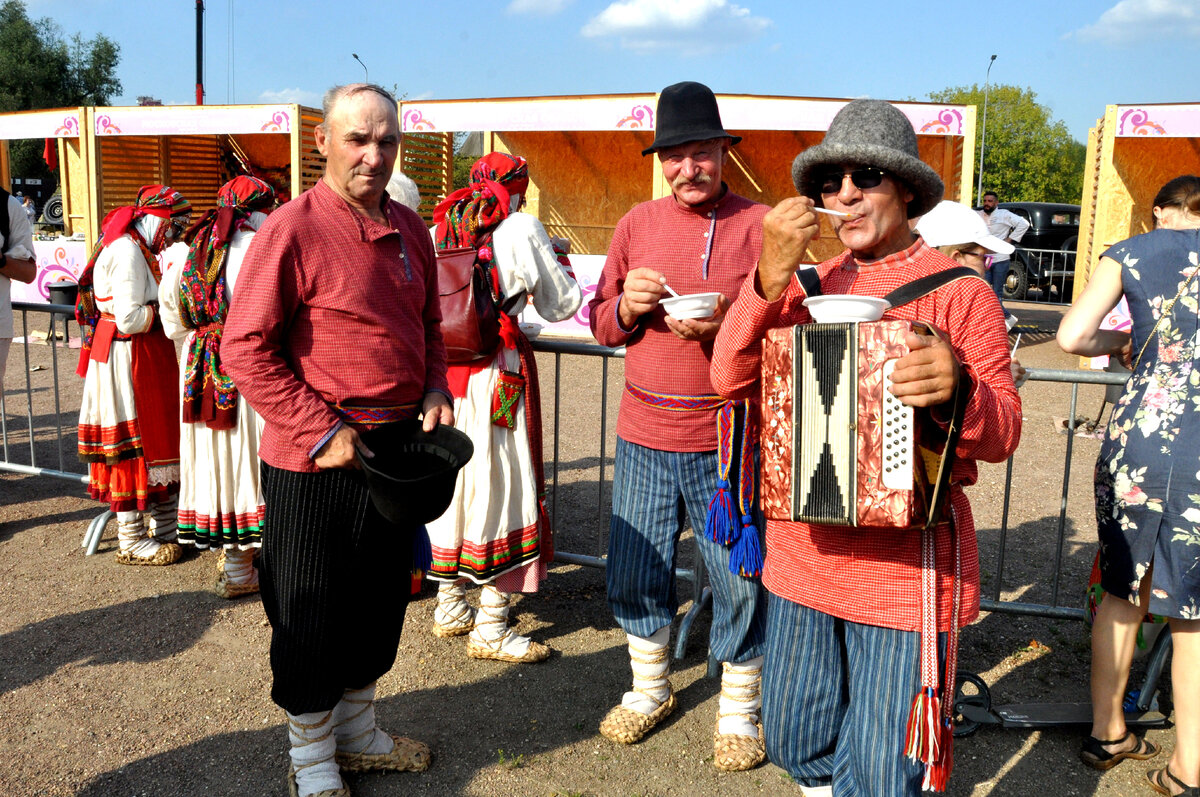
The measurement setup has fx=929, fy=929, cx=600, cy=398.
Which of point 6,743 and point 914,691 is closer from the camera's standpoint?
point 914,691

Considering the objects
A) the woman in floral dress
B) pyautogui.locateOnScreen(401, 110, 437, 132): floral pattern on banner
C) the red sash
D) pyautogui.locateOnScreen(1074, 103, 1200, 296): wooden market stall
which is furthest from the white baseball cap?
pyautogui.locateOnScreen(401, 110, 437, 132): floral pattern on banner

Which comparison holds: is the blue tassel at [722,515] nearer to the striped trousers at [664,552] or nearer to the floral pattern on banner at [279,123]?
the striped trousers at [664,552]

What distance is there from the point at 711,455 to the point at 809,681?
1.01m

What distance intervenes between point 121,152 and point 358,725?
16.7 m

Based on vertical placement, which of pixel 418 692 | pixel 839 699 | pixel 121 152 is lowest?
pixel 418 692

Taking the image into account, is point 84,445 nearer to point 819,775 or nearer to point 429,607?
point 429,607

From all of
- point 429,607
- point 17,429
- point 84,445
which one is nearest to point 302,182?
point 17,429

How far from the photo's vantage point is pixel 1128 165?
13.4 metres

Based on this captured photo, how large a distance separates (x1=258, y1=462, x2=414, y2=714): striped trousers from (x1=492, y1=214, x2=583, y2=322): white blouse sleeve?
1.25m

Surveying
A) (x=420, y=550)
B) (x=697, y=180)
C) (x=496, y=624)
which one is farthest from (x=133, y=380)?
(x=697, y=180)

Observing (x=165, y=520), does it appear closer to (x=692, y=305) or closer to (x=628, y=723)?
(x=628, y=723)

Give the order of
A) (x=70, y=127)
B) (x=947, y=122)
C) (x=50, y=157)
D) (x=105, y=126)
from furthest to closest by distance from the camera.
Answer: (x=50, y=157) < (x=70, y=127) < (x=105, y=126) < (x=947, y=122)

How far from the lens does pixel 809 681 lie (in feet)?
7.52

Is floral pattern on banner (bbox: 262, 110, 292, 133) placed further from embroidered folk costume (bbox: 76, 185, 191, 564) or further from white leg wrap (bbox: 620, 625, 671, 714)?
white leg wrap (bbox: 620, 625, 671, 714)
